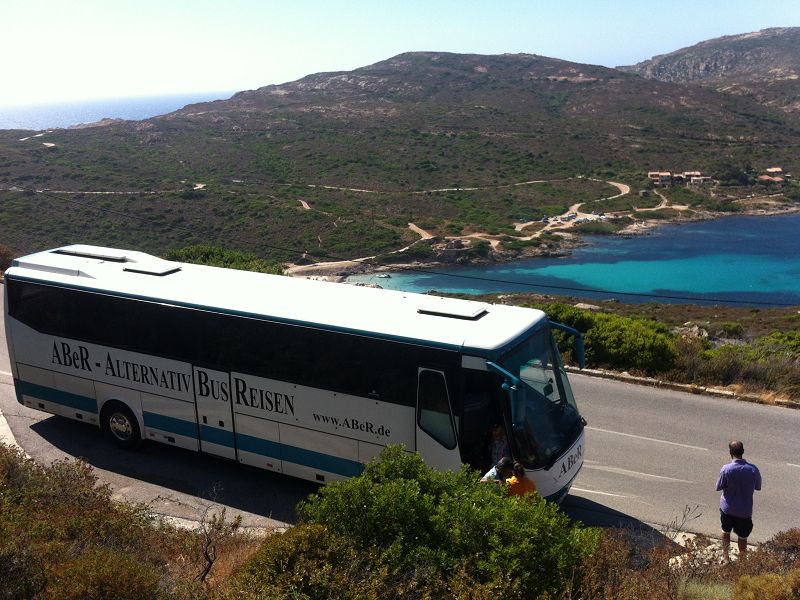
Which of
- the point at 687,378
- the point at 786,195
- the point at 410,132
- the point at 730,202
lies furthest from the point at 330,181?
the point at 687,378

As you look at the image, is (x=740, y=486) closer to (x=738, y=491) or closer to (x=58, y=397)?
(x=738, y=491)

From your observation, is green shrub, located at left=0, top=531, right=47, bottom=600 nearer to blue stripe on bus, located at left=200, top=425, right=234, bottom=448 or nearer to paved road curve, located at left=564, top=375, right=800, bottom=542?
blue stripe on bus, located at left=200, top=425, right=234, bottom=448

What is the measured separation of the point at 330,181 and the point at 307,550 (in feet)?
259

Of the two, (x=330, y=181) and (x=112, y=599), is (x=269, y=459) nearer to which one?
(x=112, y=599)

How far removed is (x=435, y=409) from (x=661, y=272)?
53075 millimetres

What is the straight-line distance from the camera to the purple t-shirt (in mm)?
8234

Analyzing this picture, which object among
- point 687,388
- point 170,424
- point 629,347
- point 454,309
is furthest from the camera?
point 629,347

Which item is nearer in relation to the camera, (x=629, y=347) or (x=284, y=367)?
(x=284, y=367)

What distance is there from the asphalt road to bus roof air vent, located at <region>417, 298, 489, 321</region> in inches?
124

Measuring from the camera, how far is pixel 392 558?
5.88 metres

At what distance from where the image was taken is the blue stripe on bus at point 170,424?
1098 centimetres

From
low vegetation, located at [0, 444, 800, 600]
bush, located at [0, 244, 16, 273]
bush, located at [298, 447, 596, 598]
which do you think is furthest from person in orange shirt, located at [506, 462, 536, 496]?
bush, located at [0, 244, 16, 273]

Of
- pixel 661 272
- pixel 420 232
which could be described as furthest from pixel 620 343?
pixel 420 232

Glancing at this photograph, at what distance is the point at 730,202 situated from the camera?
79.2m
